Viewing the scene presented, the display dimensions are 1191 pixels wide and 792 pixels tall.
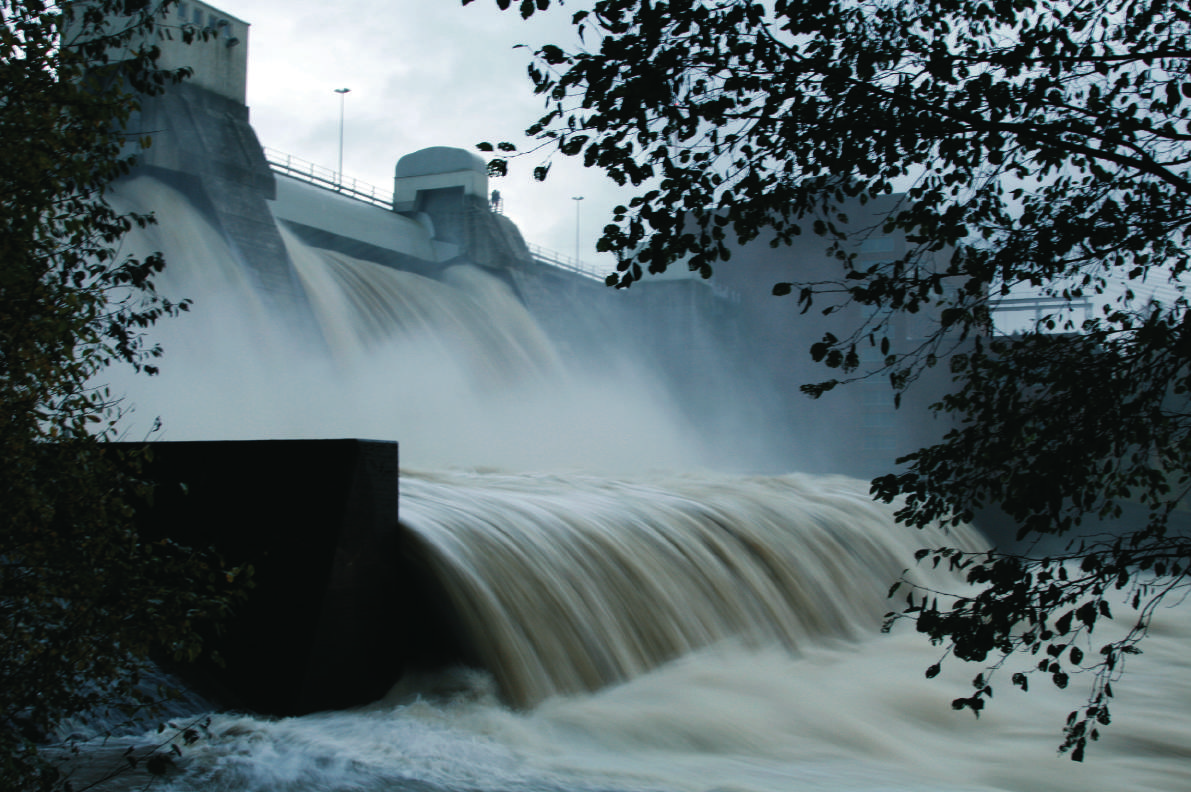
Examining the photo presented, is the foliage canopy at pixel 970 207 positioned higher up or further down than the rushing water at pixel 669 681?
higher up

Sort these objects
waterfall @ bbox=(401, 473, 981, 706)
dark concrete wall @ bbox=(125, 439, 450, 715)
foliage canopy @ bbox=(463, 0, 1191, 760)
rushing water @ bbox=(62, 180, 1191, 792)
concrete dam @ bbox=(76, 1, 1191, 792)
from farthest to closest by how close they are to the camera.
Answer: waterfall @ bbox=(401, 473, 981, 706) < dark concrete wall @ bbox=(125, 439, 450, 715) < concrete dam @ bbox=(76, 1, 1191, 792) < rushing water @ bbox=(62, 180, 1191, 792) < foliage canopy @ bbox=(463, 0, 1191, 760)

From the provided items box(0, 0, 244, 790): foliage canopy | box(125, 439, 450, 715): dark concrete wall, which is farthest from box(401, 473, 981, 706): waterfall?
box(0, 0, 244, 790): foliage canopy

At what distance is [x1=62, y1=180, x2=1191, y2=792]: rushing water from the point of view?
209 inches

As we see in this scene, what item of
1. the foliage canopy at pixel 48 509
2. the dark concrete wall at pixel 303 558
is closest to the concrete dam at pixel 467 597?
the dark concrete wall at pixel 303 558

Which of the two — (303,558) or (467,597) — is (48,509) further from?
(467,597)

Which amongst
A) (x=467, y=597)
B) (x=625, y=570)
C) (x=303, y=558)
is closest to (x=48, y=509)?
(x=303, y=558)

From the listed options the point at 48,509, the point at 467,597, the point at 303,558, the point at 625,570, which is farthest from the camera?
the point at 625,570

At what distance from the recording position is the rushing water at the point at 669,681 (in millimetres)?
5301

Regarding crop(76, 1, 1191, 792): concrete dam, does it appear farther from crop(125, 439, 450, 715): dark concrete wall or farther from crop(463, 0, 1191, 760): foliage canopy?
crop(463, 0, 1191, 760): foliage canopy

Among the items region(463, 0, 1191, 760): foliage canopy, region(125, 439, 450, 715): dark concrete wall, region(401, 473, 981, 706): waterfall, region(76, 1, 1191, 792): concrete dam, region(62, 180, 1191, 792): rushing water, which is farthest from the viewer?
region(401, 473, 981, 706): waterfall

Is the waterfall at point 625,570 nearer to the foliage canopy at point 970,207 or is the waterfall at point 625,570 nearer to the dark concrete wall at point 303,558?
the dark concrete wall at point 303,558

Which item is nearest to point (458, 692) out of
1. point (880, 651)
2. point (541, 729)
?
point (541, 729)

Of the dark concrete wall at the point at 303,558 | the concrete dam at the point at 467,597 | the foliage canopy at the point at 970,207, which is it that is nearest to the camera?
the foliage canopy at the point at 970,207

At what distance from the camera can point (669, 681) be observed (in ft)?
23.9
